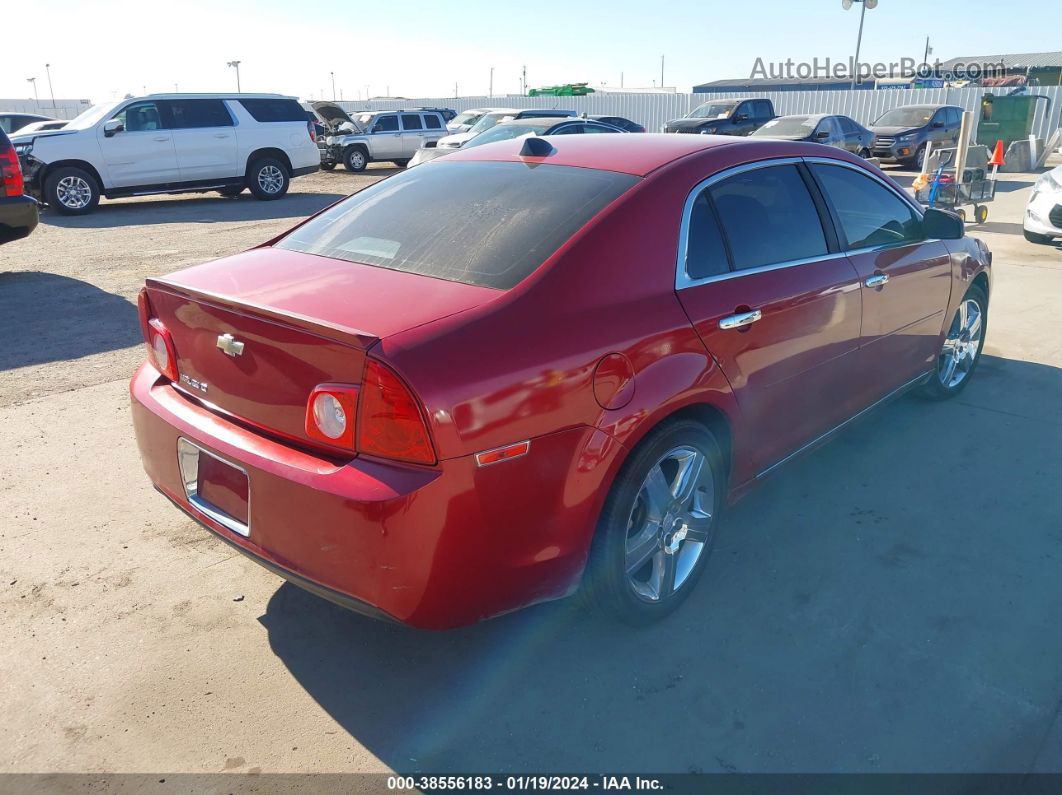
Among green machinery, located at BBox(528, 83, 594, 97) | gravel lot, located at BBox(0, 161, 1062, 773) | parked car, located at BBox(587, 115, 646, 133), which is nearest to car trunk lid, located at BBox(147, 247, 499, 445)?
gravel lot, located at BBox(0, 161, 1062, 773)

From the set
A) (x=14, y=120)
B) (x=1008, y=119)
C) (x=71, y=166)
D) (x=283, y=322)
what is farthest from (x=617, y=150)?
(x=1008, y=119)

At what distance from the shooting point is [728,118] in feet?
79.5

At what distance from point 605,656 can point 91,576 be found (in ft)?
6.82

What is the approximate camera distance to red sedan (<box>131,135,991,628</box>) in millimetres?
2387

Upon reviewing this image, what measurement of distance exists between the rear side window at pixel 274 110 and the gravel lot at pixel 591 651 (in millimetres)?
13023

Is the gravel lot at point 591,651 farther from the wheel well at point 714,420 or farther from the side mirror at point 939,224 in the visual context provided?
the side mirror at point 939,224

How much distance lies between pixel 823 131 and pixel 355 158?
12.1 meters

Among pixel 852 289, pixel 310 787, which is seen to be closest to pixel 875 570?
pixel 852 289

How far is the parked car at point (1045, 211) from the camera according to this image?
1020cm

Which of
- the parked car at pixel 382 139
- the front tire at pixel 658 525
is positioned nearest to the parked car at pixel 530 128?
the parked car at pixel 382 139

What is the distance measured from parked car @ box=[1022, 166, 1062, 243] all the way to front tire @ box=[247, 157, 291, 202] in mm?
12592

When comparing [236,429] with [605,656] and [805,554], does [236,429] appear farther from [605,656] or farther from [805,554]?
[805,554]

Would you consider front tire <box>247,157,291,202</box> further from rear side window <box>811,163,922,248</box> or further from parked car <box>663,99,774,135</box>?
rear side window <box>811,163,922,248</box>

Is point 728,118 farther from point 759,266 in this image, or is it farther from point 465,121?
point 759,266
